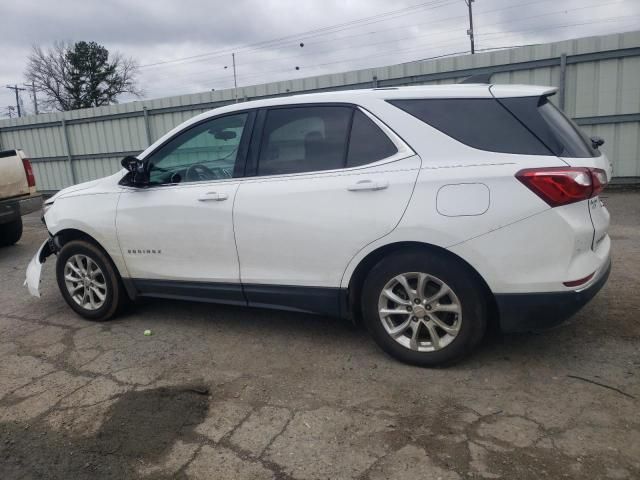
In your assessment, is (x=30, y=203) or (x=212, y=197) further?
(x=30, y=203)

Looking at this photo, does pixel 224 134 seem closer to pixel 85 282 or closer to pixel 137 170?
pixel 137 170

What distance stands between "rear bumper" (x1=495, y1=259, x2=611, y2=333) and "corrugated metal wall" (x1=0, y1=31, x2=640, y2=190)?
7.51 meters

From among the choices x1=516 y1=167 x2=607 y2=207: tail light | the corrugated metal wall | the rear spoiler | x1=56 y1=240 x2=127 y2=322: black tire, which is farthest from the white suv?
the corrugated metal wall

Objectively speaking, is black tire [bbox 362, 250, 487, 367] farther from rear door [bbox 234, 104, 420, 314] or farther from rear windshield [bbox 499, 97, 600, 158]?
rear windshield [bbox 499, 97, 600, 158]

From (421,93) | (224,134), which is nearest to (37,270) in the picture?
A: (224,134)

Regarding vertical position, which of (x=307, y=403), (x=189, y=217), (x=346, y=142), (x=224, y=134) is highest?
(x=224, y=134)

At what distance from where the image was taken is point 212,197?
12.9ft

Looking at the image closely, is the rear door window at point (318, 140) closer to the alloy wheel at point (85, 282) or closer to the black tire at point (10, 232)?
the alloy wheel at point (85, 282)

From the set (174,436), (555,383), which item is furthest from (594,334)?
(174,436)

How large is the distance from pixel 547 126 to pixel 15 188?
711 cm

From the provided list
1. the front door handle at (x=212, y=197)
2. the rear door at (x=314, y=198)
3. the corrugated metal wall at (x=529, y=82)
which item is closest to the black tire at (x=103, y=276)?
the front door handle at (x=212, y=197)

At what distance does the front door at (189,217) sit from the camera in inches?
157

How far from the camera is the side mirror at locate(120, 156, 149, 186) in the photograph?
433 cm

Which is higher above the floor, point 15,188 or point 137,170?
point 137,170
